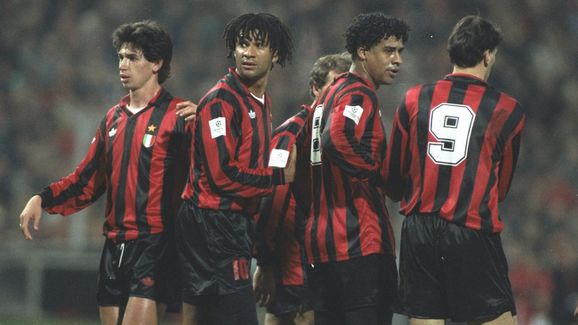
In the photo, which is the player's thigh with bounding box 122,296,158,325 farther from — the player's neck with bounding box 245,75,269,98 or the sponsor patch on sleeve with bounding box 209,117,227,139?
the player's neck with bounding box 245,75,269,98

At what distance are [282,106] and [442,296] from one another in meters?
7.38

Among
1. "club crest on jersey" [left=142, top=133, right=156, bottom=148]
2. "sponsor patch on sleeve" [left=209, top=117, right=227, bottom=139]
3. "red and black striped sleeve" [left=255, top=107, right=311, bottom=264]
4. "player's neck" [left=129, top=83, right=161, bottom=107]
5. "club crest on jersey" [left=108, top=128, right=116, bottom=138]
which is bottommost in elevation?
"red and black striped sleeve" [left=255, top=107, right=311, bottom=264]

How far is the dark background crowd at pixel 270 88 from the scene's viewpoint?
10.2 meters

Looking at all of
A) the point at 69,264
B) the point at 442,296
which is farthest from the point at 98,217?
the point at 442,296

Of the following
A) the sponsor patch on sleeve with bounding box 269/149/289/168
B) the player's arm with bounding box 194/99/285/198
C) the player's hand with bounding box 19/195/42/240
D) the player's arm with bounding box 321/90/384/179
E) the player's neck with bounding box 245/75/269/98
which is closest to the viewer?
A: the player's arm with bounding box 321/90/384/179

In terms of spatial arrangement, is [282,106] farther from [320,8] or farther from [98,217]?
[98,217]

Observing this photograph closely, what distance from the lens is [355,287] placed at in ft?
15.9

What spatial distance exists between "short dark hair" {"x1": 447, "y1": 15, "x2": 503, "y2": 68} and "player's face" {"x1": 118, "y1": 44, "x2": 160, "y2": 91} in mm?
1700

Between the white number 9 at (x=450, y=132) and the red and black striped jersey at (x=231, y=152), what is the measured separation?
32.5 inches

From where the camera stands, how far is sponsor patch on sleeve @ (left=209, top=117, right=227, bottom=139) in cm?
496

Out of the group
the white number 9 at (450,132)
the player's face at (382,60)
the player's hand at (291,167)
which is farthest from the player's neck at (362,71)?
the player's hand at (291,167)

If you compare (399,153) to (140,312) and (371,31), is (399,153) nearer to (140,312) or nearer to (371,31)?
(371,31)

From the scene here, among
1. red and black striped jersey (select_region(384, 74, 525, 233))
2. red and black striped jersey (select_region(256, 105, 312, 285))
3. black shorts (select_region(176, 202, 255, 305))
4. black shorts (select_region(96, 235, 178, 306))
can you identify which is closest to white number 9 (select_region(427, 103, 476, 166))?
red and black striped jersey (select_region(384, 74, 525, 233))

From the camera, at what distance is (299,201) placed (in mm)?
5312
